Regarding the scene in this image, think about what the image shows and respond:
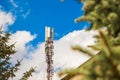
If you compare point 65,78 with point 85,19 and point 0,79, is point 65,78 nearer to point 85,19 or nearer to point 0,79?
point 85,19

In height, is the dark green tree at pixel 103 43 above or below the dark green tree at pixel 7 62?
below

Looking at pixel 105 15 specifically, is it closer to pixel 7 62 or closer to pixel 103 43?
pixel 103 43

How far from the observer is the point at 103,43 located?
20.6 feet

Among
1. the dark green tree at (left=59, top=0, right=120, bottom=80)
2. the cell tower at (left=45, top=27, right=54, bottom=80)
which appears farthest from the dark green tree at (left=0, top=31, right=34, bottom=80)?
the dark green tree at (left=59, top=0, right=120, bottom=80)

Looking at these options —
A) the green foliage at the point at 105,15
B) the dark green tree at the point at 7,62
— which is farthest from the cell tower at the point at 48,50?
the green foliage at the point at 105,15

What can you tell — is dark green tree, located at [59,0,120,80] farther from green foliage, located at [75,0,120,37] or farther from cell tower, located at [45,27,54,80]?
cell tower, located at [45,27,54,80]

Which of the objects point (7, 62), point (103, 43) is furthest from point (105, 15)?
point (7, 62)

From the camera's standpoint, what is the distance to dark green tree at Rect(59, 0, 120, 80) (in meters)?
6.35

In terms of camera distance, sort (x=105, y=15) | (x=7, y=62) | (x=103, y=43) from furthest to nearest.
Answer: (x=7, y=62) < (x=105, y=15) < (x=103, y=43)

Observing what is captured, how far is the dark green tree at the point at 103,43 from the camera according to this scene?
250 inches

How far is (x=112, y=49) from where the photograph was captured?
6320 millimetres

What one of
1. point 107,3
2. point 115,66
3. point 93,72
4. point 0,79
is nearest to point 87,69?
point 93,72

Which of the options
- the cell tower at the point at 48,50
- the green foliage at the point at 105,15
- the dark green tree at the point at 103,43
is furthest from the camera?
the cell tower at the point at 48,50

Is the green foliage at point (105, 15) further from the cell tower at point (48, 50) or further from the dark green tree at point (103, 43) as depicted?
the cell tower at point (48, 50)
